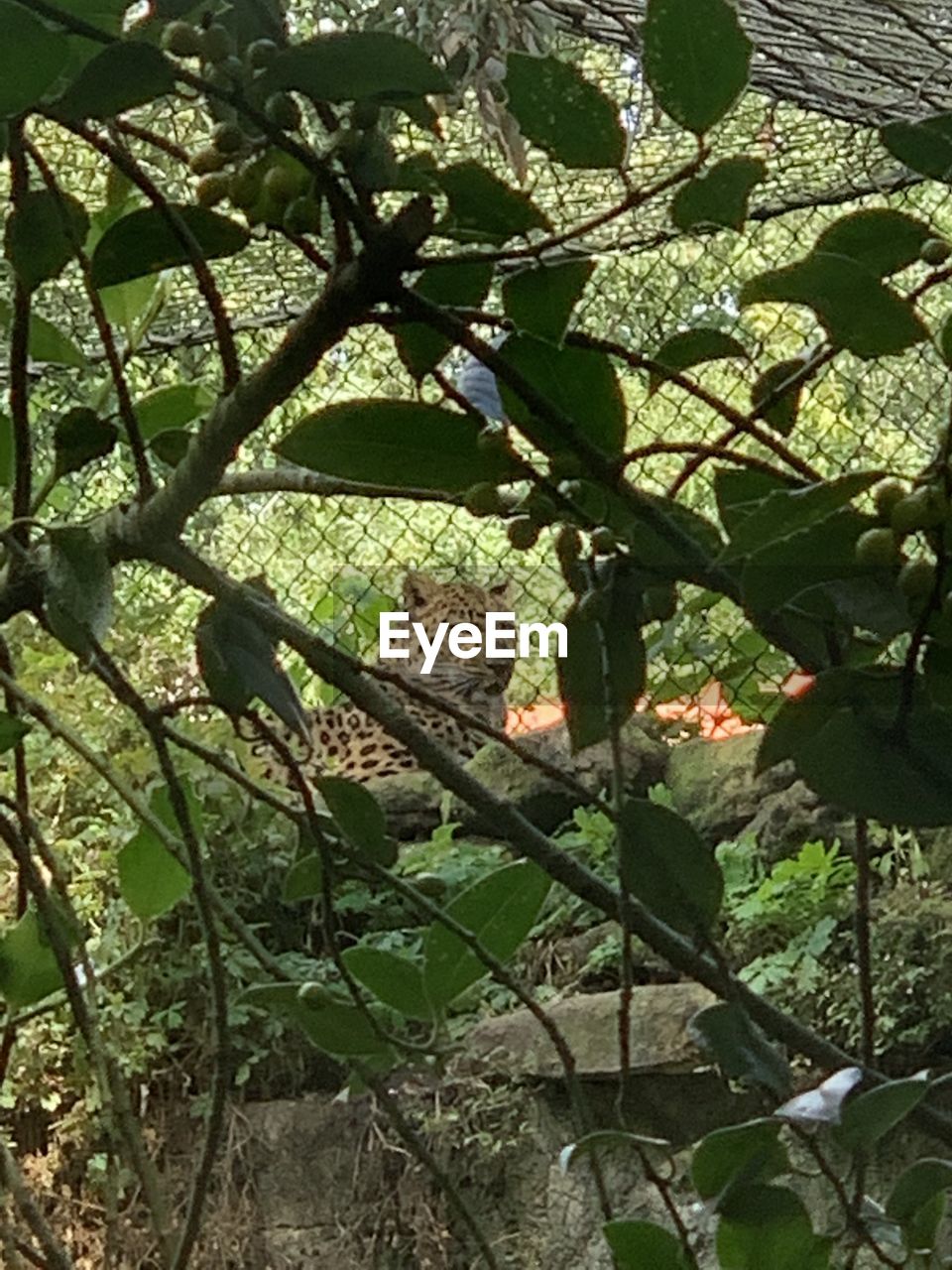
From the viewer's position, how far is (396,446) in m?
0.29

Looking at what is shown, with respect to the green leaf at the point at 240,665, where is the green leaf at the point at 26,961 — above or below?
below

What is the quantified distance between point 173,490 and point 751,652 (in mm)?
227

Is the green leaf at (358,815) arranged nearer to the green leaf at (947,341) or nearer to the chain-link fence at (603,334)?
the green leaf at (947,341)

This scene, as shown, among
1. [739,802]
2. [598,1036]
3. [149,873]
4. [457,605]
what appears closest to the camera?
[149,873]

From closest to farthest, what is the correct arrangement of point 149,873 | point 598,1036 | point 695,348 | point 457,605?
point 695,348
point 149,873
point 598,1036
point 457,605

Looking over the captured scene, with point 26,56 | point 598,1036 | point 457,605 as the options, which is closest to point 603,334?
point 457,605

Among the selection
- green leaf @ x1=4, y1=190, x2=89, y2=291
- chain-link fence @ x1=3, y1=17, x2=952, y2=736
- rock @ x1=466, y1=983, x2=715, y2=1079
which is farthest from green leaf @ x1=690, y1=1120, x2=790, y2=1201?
rock @ x1=466, y1=983, x2=715, y2=1079

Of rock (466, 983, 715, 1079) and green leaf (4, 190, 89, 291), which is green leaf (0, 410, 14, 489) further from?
rock (466, 983, 715, 1079)

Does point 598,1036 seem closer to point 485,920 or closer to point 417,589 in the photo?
point 417,589

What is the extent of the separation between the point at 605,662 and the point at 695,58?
118mm

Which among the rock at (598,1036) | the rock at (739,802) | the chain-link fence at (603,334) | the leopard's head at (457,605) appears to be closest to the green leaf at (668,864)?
the chain-link fence at (603,334)

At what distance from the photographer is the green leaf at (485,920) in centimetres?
34

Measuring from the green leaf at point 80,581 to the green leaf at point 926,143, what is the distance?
163 millimetres

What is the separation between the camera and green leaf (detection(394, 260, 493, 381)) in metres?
0.29
